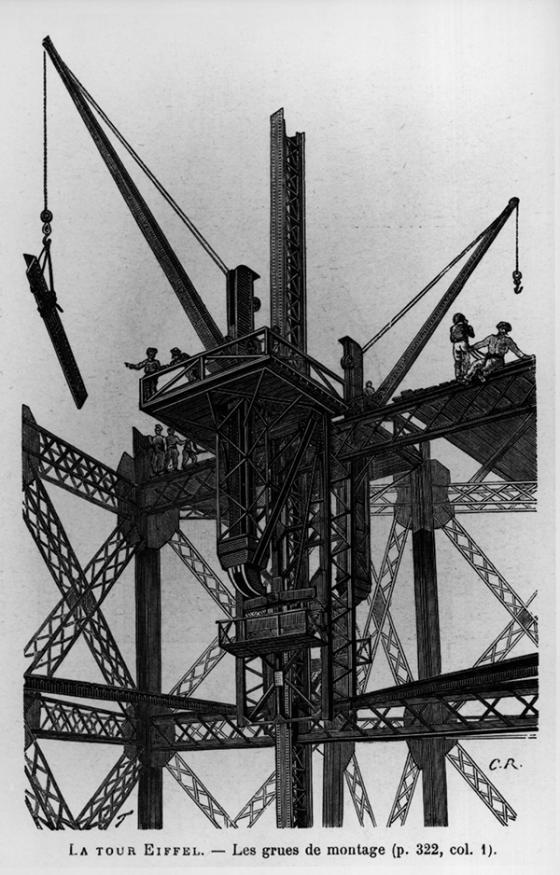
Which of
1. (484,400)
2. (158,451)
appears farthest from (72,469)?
(484,400)

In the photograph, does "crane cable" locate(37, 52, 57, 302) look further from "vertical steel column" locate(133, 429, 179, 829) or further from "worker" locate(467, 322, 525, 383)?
"worker" locate(467, 322, 525, 383)

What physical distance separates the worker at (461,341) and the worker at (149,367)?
490 centimetres

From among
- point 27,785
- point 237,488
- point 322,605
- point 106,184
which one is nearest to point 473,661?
point 322,605

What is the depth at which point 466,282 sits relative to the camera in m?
24.0

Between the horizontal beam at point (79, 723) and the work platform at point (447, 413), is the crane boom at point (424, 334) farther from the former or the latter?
the horizontal beam at point (79, 723)

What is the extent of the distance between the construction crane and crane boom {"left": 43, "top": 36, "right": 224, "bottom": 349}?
0.13 ft

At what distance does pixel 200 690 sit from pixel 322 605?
30.7 feet

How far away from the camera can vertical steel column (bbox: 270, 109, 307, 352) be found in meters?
23.9

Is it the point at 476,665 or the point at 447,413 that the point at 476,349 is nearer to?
the point at 447,413

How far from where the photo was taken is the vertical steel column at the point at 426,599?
2669cm

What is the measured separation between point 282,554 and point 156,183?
675 centimetres

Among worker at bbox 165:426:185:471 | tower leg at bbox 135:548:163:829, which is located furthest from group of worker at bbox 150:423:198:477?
tower leg at bbox 135:548:163:829

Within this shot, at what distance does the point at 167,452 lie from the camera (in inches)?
1102

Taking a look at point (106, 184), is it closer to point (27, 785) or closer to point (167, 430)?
point (167, 430)
